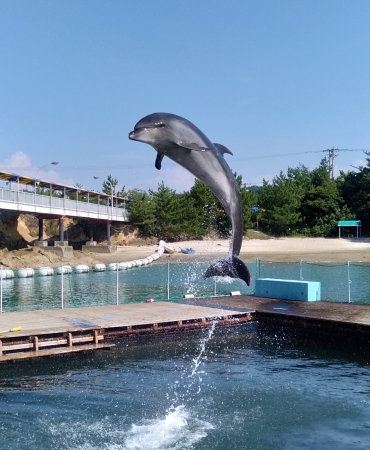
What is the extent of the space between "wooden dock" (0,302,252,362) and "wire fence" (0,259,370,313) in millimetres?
1539

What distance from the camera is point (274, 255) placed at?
43281mm

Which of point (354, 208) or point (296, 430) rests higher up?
point (354, 208)

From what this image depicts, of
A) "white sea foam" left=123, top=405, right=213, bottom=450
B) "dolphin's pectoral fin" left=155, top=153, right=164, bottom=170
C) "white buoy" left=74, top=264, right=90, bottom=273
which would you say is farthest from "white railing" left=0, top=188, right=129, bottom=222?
"dolphin's pectoral fin" left=155, top=153, right=164, bottom=170

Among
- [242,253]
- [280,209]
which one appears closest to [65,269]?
[242,253]

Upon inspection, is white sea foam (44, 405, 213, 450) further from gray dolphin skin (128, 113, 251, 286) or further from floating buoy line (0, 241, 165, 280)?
floating buoy line (0, 241, 165, 280)

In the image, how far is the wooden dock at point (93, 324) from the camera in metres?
12.9

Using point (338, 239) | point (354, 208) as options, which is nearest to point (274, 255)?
point (338, 239)

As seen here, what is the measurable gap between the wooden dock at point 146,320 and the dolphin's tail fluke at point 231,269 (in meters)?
7.27

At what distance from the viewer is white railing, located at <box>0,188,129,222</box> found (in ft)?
119

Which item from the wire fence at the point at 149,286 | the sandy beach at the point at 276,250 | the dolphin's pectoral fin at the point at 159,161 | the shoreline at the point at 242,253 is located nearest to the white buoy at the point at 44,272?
the wire fence at the point at 149,286

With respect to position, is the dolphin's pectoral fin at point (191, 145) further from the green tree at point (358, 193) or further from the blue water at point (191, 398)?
the green tree at point (358, 193)

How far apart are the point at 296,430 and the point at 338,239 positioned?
42678mm

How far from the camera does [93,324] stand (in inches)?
565

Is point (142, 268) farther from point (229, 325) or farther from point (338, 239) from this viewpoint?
point (229, 325)
